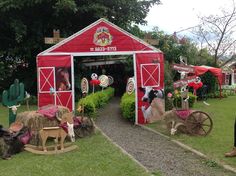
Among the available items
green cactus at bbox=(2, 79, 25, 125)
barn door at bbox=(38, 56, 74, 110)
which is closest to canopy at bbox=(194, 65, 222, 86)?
barn door at bbox=(38, 56, 74, 110)

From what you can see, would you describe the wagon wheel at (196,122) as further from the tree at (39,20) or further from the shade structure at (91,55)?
the tree at (39,20)

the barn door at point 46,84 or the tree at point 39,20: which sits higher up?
the tree at point 39,20

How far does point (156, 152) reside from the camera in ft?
Result: 33.3

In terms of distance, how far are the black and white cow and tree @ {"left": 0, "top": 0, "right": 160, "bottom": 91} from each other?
9014 millimetres

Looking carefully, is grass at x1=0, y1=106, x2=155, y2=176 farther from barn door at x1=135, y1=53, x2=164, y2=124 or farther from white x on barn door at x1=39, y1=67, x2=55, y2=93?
white x on barn door at x1=39, y1=67, x2=55, y2=93

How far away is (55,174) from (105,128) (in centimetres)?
684

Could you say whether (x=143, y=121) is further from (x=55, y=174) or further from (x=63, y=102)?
(x=55, y=174)

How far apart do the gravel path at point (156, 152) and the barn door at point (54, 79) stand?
1.98 m

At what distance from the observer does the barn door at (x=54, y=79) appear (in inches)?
634

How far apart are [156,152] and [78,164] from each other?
2.32 meters

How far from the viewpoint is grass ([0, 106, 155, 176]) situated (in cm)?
801

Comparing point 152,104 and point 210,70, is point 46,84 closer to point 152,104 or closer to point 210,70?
point 152,104

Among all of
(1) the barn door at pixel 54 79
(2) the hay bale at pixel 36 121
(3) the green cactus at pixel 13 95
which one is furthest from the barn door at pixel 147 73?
(3) the green cactus at pixel 13 95

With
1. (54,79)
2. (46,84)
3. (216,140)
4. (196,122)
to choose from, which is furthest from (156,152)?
(46,84)
